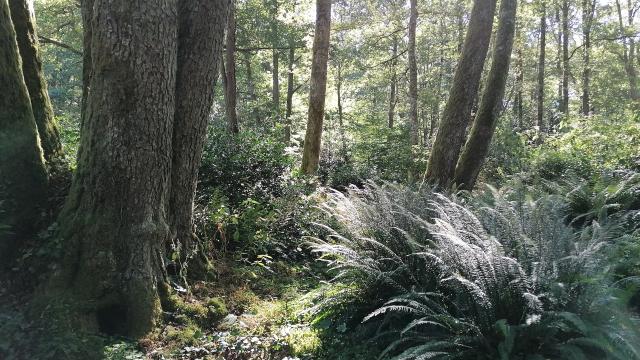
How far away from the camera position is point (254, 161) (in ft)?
27.5

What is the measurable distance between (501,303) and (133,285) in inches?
112

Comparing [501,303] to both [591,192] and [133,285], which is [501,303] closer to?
[133,285]

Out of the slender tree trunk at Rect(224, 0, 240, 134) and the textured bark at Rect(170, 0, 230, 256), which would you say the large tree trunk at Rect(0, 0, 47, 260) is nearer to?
the textured bark at Rect(170, 0, 230, 256)

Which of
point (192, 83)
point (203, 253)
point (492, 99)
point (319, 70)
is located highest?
point (319, 70)

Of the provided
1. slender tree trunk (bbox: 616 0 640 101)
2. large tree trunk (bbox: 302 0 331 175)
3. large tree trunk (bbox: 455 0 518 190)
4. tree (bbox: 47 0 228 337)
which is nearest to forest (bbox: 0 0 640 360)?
tree (bbox: 47 0 228 337)

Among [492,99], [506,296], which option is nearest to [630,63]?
A: [492,99]

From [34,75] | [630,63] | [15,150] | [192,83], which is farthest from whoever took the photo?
[630,63]

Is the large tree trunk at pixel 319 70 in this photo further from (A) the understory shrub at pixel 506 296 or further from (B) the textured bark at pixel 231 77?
(A) the understory shrub at pixel 506 296

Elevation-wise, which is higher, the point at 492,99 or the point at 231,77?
the point at 231,77

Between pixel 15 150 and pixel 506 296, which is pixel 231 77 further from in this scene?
pixel 506 296

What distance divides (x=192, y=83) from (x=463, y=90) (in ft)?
17.5

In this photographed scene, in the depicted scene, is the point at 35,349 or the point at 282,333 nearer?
the point at 35,349

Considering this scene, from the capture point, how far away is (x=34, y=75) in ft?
15.9

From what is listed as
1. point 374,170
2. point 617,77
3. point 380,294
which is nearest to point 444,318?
point 380,294
